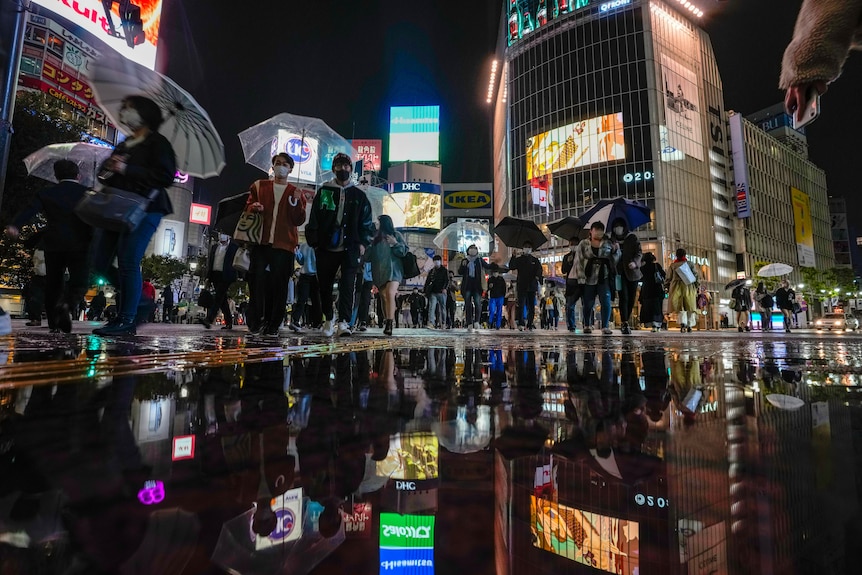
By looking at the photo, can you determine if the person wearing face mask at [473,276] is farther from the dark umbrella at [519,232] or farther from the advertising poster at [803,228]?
the advertising poster at [803,228]

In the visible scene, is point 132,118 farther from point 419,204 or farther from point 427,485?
point 419,204

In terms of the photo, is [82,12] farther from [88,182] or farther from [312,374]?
[312,374]

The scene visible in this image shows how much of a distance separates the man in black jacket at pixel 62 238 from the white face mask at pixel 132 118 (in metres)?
1.23

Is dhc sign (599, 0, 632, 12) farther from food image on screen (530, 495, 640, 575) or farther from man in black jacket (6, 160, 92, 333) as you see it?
food image on screen (530, 495, 640, 575)

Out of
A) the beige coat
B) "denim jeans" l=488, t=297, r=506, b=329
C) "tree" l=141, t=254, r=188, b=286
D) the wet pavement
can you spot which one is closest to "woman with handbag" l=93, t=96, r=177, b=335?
the wet pavement

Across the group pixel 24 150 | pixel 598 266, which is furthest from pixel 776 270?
pixel 24 150

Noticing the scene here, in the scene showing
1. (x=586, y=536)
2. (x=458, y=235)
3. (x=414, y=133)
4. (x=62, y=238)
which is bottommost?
(x=586, y=536)

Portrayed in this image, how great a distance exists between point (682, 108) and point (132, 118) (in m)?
45.0

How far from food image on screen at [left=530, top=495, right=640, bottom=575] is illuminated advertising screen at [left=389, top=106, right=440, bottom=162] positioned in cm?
5720

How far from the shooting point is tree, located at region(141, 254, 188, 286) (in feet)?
93.9

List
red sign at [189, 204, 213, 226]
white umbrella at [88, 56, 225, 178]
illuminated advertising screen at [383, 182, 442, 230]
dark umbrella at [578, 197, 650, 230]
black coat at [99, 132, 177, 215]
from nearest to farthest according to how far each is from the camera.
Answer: black coat at [99, 132, 177, 215] → white umbrella at [88, 56, 225, 178] → dark umbrella at [578, 197, 650, 230] → illuminated advertising screen at [383, 182, 442, 230] → red sign at [189, 204, 213, 226]

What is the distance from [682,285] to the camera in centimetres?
948

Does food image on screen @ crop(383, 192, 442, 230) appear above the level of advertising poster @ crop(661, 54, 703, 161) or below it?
below

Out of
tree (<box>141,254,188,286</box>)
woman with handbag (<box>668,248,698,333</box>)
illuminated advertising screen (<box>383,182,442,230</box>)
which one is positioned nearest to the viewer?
woman with handbag (<box>668,248,698,333</box>)
